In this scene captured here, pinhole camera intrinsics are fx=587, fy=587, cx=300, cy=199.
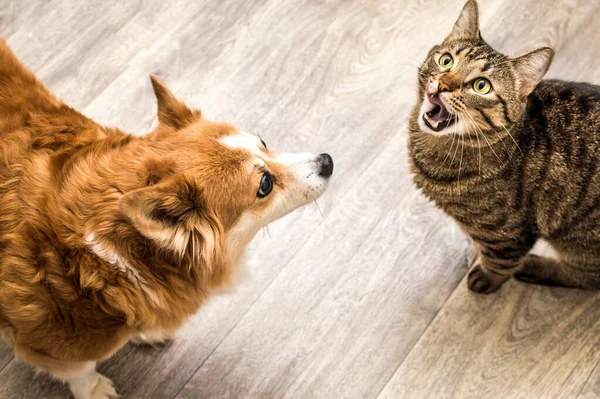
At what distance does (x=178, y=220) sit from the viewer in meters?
1.40

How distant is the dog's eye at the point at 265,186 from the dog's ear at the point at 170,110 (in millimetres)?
255

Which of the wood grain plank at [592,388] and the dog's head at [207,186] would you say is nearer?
the dog's head at [207,186]

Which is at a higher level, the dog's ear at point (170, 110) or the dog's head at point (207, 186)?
the dog's ear at point (170, 110)

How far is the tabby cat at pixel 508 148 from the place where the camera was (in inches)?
66.4

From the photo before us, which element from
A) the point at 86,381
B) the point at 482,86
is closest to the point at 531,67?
the point at 482,86

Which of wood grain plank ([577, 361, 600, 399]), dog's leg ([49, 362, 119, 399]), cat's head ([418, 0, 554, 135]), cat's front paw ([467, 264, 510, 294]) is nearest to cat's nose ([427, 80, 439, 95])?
cat's head ([418, 0, 554, 135])

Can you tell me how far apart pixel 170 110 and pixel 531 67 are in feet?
3.32

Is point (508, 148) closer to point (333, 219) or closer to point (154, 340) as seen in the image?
Result: point (333, 219)

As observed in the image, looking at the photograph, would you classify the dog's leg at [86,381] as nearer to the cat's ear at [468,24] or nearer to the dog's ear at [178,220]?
the dog's ear at [178,220]

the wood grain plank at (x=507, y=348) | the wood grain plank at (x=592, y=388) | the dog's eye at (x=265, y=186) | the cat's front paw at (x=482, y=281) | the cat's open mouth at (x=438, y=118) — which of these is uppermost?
the cat's open mouth at (x=438, y=118)

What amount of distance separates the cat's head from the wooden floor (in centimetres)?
61

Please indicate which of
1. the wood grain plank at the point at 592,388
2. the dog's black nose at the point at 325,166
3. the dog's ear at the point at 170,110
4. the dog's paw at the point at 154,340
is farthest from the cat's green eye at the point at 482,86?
the dog's paw at the point at 154,340

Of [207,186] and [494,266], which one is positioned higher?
[207,186]

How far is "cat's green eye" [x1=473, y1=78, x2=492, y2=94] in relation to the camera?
1.68 m
